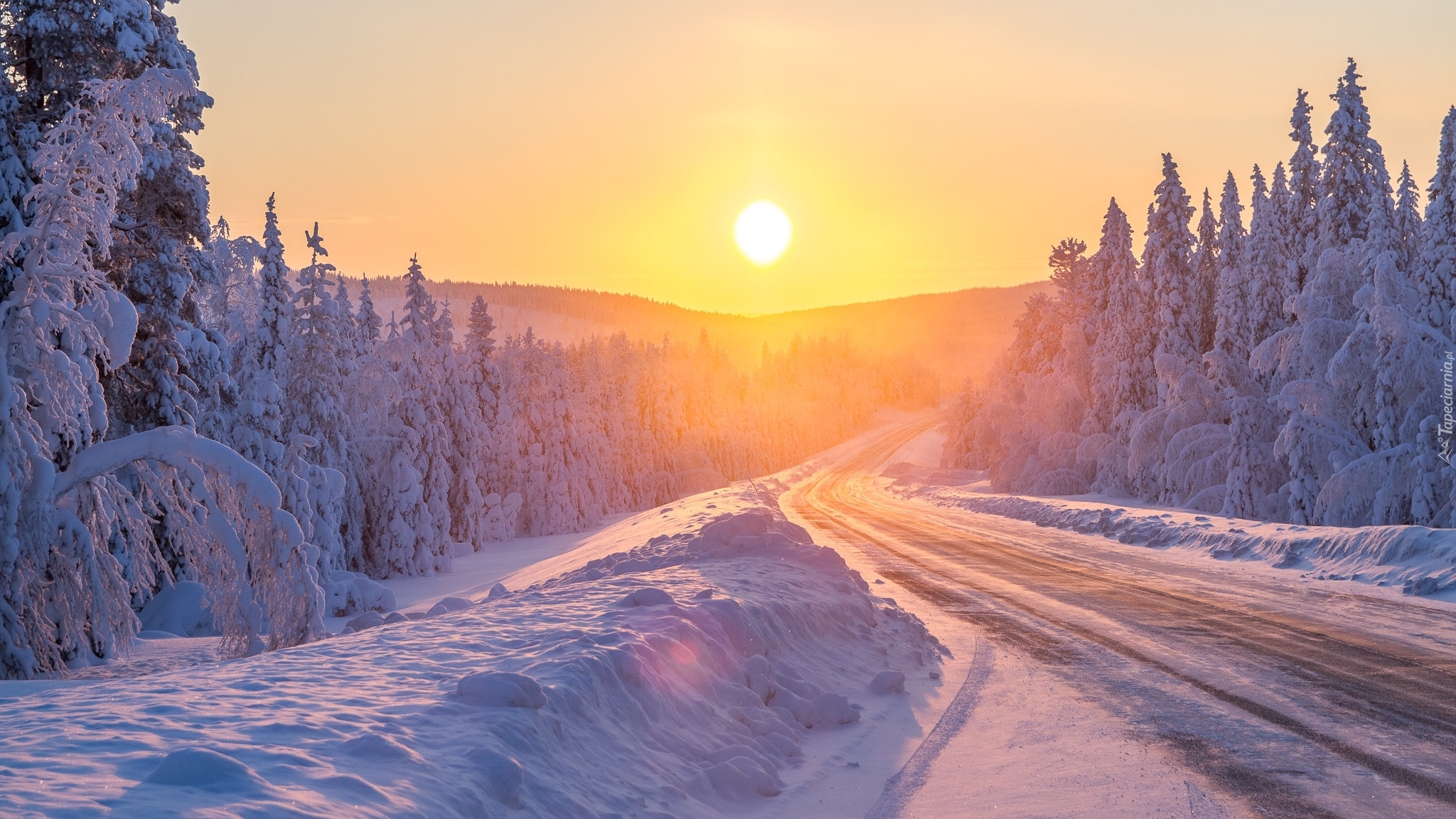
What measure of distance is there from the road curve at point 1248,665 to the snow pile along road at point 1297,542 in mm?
1066

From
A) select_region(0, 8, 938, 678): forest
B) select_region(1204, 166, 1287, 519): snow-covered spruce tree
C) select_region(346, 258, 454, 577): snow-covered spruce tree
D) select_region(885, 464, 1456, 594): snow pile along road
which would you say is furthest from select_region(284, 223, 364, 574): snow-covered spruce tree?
select_region(1204, 166, 1287, 519): snow-covered spruce tree

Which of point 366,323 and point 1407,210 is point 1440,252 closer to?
point 1407,210

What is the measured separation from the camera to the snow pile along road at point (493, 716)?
4598 mm

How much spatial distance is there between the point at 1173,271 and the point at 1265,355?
14.4 m

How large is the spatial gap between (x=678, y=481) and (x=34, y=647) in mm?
74763

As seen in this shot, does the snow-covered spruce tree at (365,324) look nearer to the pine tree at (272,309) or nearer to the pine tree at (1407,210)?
the pine tree at (272,309)

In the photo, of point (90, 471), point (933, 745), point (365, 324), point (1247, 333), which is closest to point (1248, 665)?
point (933, 745)

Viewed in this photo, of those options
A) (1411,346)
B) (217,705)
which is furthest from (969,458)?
(217,705)

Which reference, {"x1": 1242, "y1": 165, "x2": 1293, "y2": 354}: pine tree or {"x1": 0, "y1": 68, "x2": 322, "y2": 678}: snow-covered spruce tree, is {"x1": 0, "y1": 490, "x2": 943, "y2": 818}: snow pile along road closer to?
{"x1": 0, "y1": 68, "x2": 322, "y2": 678}: snow-covered spruce tree

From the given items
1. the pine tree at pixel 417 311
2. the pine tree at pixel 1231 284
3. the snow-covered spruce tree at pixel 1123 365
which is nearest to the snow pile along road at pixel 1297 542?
the pine tree at pixel 1231 284

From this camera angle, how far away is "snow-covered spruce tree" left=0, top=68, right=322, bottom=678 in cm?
1127

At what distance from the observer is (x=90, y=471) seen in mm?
11648

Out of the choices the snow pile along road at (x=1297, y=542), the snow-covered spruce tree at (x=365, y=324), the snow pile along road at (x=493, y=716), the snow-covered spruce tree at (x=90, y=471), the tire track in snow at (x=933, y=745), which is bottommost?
the snow pile along road at (x=1297, y=542)

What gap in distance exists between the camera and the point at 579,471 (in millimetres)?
64062
